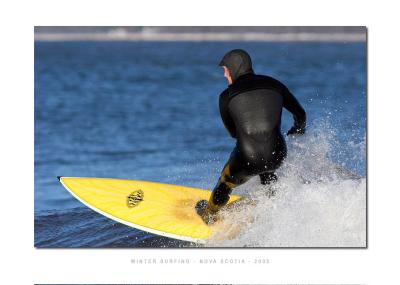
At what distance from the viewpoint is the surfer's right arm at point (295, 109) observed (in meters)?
5.96

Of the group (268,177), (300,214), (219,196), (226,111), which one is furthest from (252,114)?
(300,214)

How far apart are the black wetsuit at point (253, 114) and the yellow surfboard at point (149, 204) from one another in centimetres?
87

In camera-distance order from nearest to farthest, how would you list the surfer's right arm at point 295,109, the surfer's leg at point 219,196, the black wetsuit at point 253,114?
1. the black wetsuit at point 253,114
2. the surfer's right arm at point 295,109
3. the surfer's leg at point 219,196

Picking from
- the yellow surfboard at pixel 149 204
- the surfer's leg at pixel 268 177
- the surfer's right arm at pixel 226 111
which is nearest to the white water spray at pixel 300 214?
the surfer's leg at pixel 268 177

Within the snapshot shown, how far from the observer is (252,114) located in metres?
5.85

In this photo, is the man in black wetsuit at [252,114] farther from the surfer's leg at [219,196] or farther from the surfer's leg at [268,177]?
the surfer's leg at [268,177]

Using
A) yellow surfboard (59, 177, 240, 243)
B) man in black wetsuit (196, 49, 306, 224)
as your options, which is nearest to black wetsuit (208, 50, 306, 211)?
man in black wetsuit (196, 49, 306, 224)

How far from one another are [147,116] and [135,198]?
7934mm

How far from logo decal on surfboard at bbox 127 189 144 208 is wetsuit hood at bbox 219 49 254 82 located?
5.54 feet

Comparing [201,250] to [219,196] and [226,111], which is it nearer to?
[219,196]

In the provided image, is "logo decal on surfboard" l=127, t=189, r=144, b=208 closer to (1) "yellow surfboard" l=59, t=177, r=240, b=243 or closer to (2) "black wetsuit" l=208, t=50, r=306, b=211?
(1) "yellow surfboard" l=59, t=177, r=240, b=243
